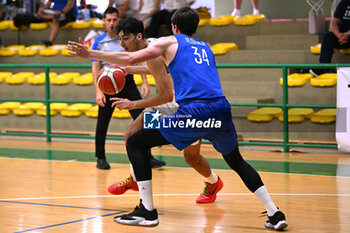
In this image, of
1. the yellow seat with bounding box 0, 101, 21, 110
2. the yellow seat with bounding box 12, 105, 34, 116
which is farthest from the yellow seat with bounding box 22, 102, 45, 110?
the yellow seat with bounding box 0, 101, 21, 110

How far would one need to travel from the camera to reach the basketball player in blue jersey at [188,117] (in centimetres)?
484

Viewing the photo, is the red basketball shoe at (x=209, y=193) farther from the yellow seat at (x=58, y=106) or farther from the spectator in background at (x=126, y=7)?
the spectator in background at (x=126, y=7)

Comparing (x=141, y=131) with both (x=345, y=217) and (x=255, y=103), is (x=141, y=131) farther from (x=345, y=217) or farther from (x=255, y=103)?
(x=255, y=103)

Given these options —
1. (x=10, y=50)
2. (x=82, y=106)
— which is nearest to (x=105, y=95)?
(x=82, y=106)

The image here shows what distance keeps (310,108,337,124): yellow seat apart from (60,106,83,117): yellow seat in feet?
14.2

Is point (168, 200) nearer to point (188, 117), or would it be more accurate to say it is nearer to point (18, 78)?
point (188, 117)

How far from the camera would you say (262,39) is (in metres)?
12.0

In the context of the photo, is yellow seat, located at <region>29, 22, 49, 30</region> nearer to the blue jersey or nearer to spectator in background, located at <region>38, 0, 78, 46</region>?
spectator in background, located at <region>38, 0, 78, 46</region>

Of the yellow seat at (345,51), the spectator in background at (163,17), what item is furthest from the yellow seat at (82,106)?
the yellow seat at (345,51)

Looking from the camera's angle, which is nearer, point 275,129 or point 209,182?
point 209,182

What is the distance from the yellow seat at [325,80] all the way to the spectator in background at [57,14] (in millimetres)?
6010

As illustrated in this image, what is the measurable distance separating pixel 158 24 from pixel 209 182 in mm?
6849

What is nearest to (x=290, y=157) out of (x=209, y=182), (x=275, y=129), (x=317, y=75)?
(x=275, y=129)

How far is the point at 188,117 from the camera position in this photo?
191 inches
